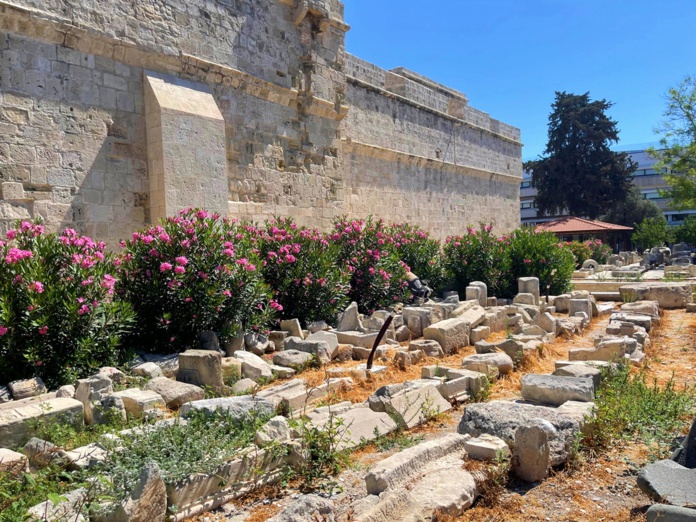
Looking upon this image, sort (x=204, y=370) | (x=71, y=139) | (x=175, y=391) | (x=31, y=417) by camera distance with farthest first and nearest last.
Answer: (x=71, y=139)
(x=204, y=370)
(x=175, y=391)
(x=31, y=417)

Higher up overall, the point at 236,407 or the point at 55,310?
the point at 55,310

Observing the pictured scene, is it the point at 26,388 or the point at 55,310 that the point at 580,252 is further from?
the point at 26,388

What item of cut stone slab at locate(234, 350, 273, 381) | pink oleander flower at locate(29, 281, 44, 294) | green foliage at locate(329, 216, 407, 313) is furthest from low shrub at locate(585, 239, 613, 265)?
pink oleander flower at locate(29, 281, 44, 294)

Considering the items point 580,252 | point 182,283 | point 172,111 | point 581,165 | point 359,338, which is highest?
point 581,165

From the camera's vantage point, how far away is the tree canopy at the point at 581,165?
36.8 meters

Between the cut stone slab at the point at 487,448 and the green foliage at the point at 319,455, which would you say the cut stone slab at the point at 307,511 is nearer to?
the green foliage at the point at 319,455

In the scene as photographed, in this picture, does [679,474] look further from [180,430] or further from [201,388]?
[201,388]

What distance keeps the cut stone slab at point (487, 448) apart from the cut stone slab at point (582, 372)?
162 cm

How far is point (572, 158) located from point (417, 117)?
24.9m

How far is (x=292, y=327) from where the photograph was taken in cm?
750

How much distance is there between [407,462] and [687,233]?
107 feet

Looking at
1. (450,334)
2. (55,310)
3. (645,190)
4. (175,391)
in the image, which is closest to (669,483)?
(175,391)

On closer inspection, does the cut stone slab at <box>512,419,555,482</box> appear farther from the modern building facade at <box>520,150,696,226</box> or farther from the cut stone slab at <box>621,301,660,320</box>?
the modern building facade at <box>520,150,696,226</box>

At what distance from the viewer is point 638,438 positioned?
4.00 metres
